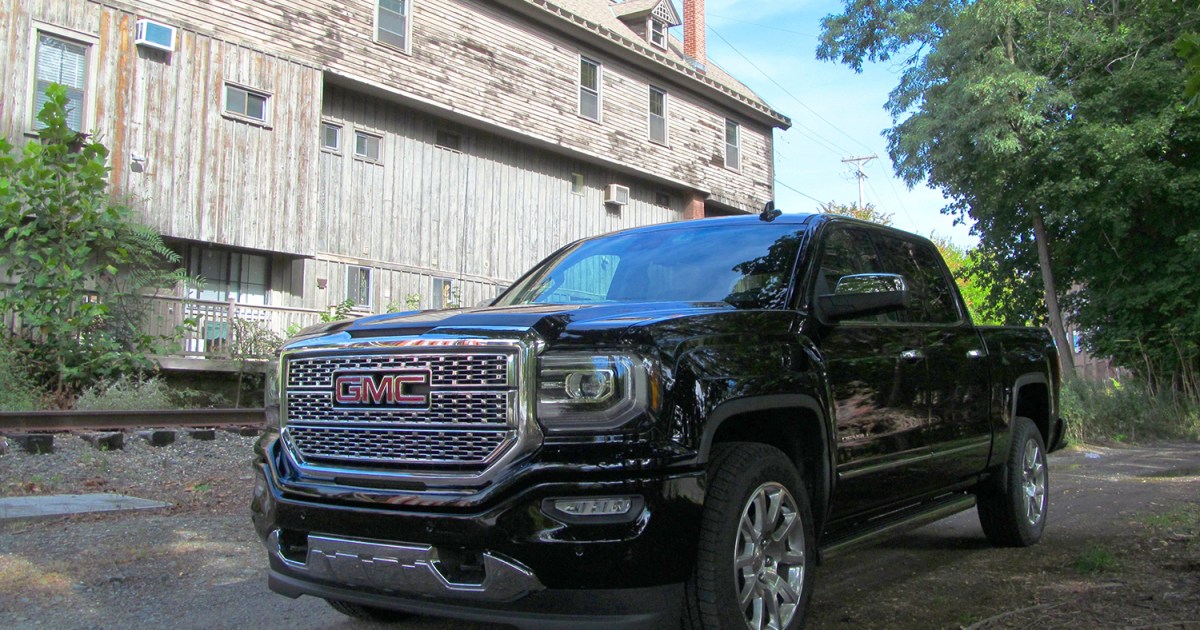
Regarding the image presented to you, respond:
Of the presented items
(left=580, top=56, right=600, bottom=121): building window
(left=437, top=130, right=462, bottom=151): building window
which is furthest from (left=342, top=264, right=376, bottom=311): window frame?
(left=580, top=56, right=600, bottom=121): building window

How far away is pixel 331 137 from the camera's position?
1811cm

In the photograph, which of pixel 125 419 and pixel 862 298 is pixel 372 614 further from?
pixel 125 419

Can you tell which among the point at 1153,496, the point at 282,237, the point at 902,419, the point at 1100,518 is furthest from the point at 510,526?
the point at 282,237

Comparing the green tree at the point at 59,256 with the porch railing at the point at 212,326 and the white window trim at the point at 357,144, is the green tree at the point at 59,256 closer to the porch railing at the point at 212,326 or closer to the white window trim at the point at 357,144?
the porch railing at the point at 212,326

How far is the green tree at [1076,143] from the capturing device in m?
18.9

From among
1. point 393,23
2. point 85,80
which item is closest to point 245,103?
point 85,80

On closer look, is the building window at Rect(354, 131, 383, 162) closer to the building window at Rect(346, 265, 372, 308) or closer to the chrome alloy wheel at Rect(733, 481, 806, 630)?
the building window at Rect(346, 265, 372, 308)

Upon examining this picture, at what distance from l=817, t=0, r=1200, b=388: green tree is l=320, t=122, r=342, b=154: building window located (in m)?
12.7

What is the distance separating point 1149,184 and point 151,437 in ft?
59.1

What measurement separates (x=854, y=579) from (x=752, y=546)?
6.39ft

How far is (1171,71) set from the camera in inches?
745

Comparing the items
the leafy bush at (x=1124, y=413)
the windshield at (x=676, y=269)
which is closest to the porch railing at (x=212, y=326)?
the windshield at (x=676, y=269)

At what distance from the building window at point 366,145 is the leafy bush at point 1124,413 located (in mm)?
12930

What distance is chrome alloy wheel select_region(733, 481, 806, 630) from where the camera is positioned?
11.0ft
